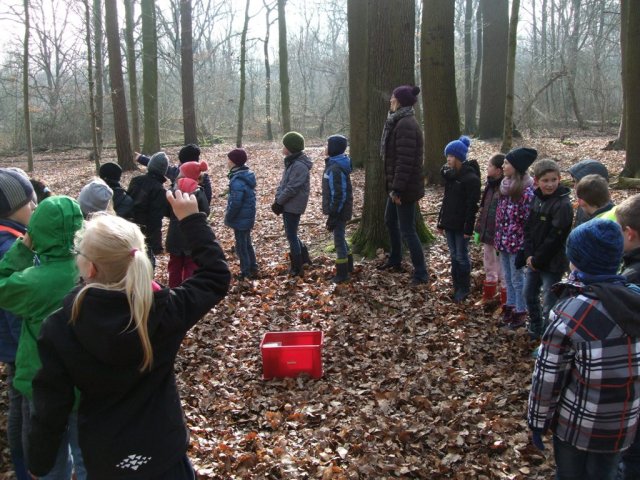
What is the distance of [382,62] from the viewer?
7949 mm

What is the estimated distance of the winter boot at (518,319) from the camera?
5980 millimetres

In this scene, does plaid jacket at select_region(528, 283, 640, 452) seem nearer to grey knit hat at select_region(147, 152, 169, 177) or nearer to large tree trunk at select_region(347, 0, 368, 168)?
grey knit hat at select_region(147, 152, 169, 177)

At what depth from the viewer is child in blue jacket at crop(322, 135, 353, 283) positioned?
737cm

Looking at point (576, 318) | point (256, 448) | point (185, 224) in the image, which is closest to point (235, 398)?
point (256, 448)

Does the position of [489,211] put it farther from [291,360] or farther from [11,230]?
[11,230]

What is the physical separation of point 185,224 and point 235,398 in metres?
2.99

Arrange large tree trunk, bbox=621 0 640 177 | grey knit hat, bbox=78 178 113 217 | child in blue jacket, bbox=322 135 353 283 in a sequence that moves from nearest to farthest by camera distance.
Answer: grey knit hat, bbox=78 178 113 217, child in blue jacket, bbox=322 135 353 283, large tree trunk, bbox=621 0 640 177

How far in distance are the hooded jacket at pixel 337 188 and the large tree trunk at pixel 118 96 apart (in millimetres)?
13074

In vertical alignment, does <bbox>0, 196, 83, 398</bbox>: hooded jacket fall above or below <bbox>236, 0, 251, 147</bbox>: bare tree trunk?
below

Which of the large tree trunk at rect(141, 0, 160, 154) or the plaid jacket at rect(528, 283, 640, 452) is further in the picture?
the large tree trunk at rect(141, 0, 160, 154)

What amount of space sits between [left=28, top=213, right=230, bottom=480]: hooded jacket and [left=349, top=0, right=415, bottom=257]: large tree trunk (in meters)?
5.86

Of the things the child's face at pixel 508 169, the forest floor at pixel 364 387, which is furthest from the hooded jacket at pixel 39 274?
the child's face at pixel 508 169

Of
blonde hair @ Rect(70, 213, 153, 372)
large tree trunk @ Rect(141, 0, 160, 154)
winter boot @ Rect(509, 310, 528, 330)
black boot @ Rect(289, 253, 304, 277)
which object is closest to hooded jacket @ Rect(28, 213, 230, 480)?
blonde hair @ Rect(70, 213, 153, 372)

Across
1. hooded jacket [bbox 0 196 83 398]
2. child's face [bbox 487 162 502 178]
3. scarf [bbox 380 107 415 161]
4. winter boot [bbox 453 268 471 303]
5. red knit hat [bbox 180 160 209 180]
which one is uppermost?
scarf [bbox 380 107 415 161]
